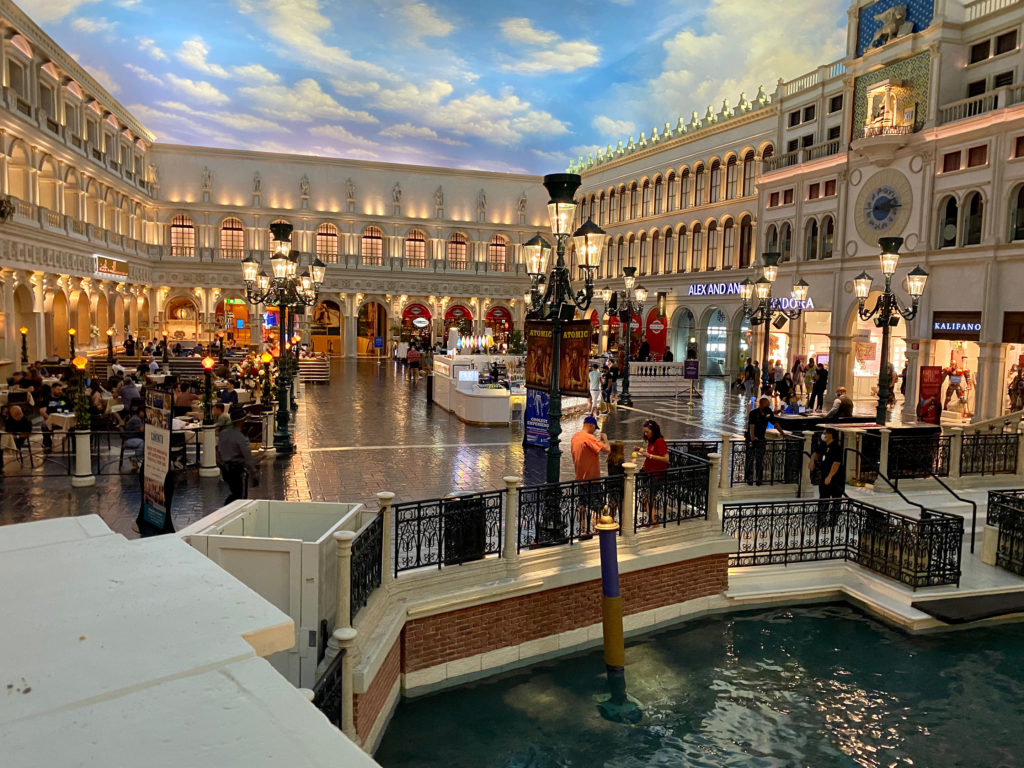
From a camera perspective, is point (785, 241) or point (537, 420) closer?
point (537, 420)

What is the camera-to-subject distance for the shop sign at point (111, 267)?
32.7 m

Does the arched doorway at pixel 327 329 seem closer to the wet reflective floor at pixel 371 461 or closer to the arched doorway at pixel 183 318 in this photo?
the arched doorway at pixel 183 318

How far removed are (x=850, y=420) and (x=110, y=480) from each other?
1422cm

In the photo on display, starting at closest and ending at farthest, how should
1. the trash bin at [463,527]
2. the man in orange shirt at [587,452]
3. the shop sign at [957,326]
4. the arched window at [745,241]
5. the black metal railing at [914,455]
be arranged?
the trash bin at [463,527], the man in orange shirt at [587,452], the black metal railing at [914,455], the shop sign at [957,326], the arched window at [745,241]

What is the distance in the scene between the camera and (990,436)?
45.1 feet

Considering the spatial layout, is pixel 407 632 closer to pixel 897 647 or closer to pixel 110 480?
pixel 897 647

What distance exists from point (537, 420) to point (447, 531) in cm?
745

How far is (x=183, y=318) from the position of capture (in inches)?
1828

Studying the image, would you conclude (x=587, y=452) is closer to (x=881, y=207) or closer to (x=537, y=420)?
(x=537, y=420)

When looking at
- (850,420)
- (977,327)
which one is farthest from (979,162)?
(850,420)

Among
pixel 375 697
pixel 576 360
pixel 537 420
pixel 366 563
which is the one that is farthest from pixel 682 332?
pixel 375 697

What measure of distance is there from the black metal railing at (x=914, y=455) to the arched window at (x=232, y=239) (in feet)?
139

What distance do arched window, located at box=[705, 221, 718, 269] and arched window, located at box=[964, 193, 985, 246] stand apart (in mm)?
14136

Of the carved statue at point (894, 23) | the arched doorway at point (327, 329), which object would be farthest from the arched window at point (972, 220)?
the arched doorway at point (327, 329)
